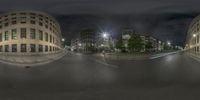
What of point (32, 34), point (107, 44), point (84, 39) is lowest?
point (32, 34)

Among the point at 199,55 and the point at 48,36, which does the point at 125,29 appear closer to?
the point at 199,55

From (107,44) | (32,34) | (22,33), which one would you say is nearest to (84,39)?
(107,44)

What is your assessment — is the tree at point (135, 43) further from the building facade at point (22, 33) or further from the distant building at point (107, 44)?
the building facade at point (22, 33)

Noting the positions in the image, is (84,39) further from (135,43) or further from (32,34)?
(32,34)

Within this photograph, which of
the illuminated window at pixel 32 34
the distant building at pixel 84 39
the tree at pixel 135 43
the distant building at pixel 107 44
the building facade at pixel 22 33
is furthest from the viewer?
the distant building at pixel 84 39

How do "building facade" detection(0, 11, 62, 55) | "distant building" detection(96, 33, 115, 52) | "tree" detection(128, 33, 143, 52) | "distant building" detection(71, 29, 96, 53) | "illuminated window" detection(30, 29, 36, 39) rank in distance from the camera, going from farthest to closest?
"distant building" detection(71, 29, 96, 53)
"distant building" detection(96, 33, 115, 52)
"tree" detection(128, 33, 143, 52)
"illuminated window" detection(30, 29, 36, 39)
"building facade" detection(0, 11, 62, 55)

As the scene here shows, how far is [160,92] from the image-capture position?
35.7ft

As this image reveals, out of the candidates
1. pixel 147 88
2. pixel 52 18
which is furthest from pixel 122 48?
pixel 147 88

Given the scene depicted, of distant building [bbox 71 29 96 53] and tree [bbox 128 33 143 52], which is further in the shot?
distant building [bbox 71 29 96 53]

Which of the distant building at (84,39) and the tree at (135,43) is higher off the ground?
the distant building at (84,39)

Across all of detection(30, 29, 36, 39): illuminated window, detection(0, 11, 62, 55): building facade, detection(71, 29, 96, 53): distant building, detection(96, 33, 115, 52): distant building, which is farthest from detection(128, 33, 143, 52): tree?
detection(71, 29, 96, 53): distant building

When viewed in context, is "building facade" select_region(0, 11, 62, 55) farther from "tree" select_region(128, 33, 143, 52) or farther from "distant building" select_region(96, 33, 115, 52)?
"distant building" select_region(96, 33, 115, 52)

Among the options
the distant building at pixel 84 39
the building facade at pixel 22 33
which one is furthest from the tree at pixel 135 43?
the distant building at pixel 84 39

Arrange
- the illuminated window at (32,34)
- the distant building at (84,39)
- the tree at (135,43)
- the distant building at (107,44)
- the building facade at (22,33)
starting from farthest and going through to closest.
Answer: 1. the distant building at (84,39)
2. the distant building at (107,44)
3. the tree at (135,43)
4. the illuminated window at (32,34)
5. the building facade at (22,33)
